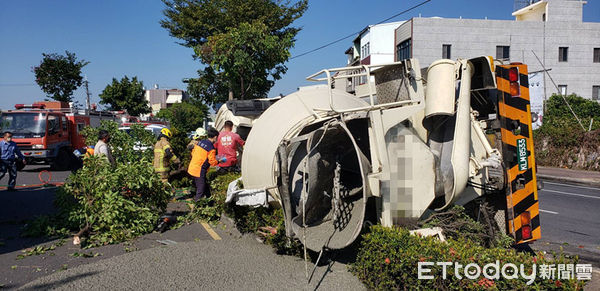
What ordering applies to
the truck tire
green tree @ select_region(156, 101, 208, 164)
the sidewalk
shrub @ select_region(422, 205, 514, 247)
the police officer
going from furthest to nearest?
the truck tire < the sidewalk < green tree @ select_region(156, 101, 208, 164) < the police officer < shrub @ select_region(422, 205, 514, 247)

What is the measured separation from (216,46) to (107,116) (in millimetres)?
8745

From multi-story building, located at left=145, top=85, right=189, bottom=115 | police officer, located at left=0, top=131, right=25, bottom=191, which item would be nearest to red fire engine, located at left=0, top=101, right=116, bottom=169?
police officer, located at left=0, top=131, right=25, bottom=191

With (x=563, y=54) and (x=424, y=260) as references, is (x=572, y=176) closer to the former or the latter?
(x=424, y=260)

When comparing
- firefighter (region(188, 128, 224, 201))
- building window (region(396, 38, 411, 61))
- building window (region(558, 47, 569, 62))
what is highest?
building window (region(396, 38, 411, 61))

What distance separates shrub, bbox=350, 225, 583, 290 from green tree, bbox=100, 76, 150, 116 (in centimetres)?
4064

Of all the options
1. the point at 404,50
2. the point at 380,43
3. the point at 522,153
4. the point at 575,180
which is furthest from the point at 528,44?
the point at 522,153

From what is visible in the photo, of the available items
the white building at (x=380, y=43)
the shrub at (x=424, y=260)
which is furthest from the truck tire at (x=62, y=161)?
the white building at (x=380, y=43)

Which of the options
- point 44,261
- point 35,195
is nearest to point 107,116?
point 35,195

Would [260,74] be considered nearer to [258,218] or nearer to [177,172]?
[177,172]

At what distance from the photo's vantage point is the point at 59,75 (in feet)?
98.7

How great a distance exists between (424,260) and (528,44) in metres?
34.5

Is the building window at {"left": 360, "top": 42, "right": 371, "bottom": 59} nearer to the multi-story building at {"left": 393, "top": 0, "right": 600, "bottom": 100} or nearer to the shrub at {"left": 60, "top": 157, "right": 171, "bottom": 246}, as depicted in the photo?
the multi-story building at {"left": 393, "top": 0, "right": 600, "bottom": 100}

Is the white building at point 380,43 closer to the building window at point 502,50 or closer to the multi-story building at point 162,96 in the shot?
the building window at point 502,50

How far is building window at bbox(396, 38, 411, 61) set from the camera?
32.8 metres
